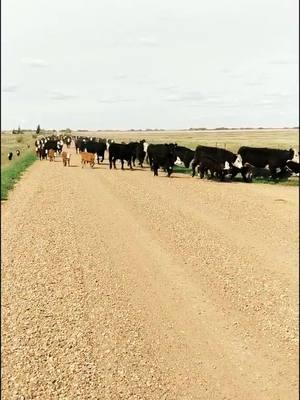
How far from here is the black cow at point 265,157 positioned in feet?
87.2

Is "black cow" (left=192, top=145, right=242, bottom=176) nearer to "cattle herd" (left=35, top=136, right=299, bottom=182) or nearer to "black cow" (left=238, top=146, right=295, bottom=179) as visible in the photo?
"cattle herd" (left=35, top=136, right=299, bottom=182)

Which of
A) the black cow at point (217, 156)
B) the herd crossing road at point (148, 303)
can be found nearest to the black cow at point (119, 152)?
the black cow at point (217, 156)

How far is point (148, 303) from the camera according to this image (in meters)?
8.05

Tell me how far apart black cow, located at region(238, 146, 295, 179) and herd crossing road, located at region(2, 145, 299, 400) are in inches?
459

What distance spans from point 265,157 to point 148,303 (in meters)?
20.4

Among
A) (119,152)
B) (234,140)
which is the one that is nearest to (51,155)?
(119,152)

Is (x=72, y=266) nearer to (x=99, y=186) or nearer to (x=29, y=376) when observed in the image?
(x=29, y=376)

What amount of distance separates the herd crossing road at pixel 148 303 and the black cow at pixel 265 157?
11.7 m

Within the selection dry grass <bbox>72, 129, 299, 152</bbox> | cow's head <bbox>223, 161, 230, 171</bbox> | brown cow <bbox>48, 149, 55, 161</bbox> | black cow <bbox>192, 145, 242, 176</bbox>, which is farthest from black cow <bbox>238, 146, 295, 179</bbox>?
brown cow <bbox>48, 149, 55, 161</bbox>

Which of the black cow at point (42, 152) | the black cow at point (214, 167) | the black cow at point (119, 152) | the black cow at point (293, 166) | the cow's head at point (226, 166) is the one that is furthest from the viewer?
the black cow at point (42, 152)

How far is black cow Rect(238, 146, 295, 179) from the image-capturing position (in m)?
26.6

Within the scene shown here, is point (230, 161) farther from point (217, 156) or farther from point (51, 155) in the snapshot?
point (51, 155)

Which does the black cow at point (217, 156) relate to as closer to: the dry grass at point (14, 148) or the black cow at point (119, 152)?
the black cow at point (119, 152)

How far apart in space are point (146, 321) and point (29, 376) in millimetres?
2204
